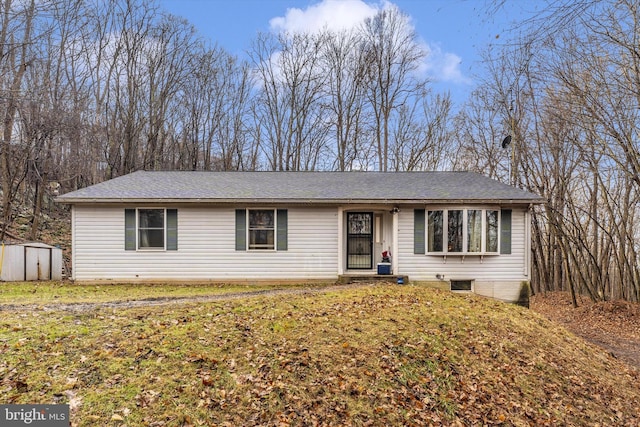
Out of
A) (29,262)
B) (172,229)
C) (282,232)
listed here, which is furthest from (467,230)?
(29,262)

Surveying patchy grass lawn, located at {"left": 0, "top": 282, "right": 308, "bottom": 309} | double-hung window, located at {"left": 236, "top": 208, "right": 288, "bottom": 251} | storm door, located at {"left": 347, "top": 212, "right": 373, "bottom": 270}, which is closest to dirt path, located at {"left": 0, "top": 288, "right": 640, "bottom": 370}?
patchy grass lawn, located at {"left": 0, "top": 282, "right": 308, "bottom": 309}

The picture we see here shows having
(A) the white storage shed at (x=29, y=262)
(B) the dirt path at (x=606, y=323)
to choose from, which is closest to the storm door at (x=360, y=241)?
(B) the dirt path at (x=606, y=323)

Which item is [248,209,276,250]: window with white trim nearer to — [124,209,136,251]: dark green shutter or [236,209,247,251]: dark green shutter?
[236,209,247,251]: dark green shutter

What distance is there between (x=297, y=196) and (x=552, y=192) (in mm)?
11399

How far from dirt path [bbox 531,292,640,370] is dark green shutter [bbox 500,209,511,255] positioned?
9.08ft

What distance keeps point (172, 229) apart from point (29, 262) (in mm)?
5254

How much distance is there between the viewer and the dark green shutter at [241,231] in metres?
10.9

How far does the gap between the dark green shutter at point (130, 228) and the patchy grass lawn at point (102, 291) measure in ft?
3.94

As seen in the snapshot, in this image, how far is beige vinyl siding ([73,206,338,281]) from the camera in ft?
35.0

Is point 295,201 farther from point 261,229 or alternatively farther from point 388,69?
point 388,69

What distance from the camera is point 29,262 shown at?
11734 millimetres

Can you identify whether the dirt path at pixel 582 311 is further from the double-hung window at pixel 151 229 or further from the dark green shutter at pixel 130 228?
the dark green shutter at pixel 130 228

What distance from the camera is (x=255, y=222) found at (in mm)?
11008

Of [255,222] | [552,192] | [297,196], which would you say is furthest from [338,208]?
[552,192]
